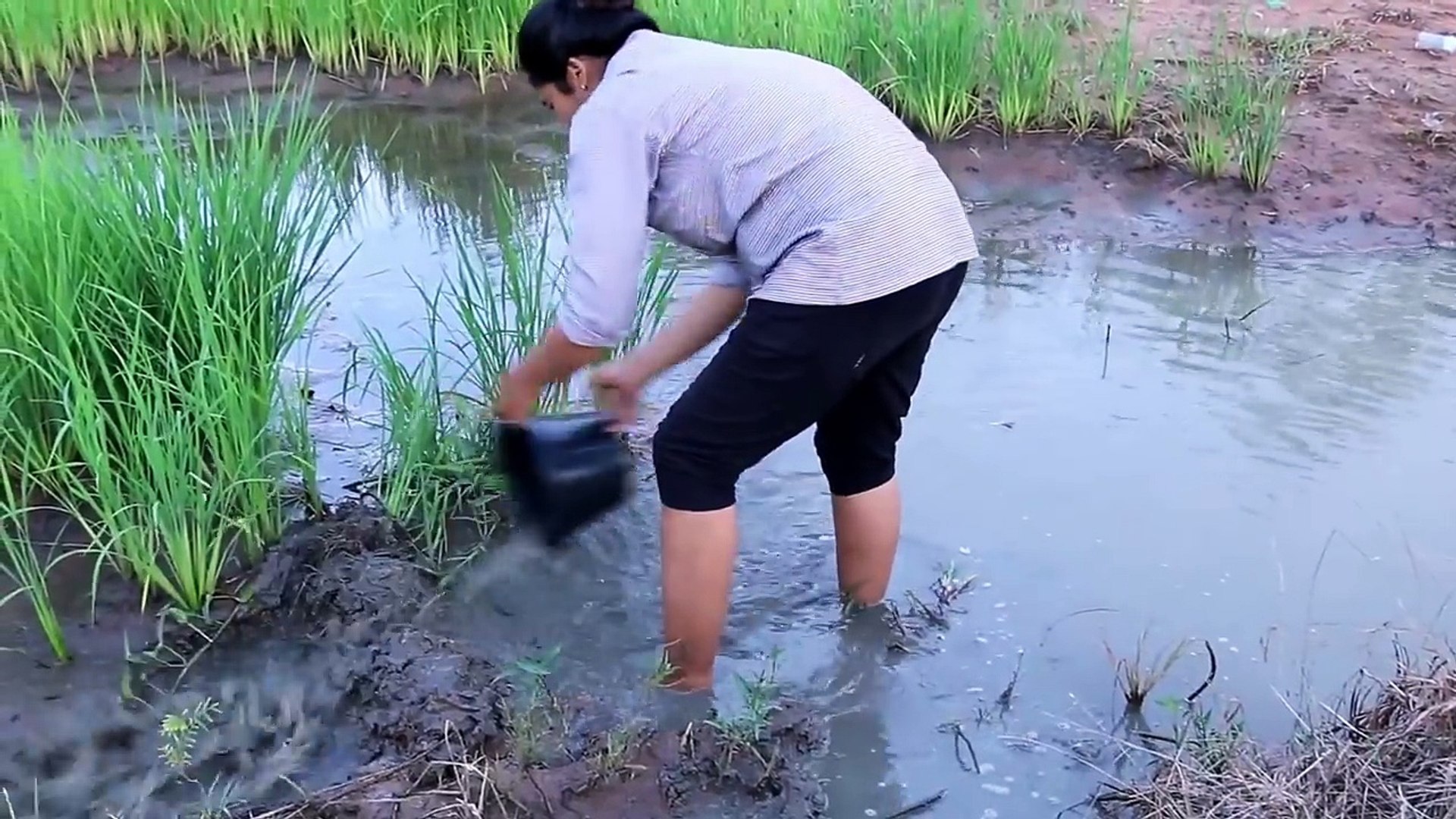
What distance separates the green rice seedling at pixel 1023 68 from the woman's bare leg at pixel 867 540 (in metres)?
3.06

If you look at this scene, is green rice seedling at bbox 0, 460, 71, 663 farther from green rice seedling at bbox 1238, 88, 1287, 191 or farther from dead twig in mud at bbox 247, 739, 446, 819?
green rice seedling at bbox 1238, 88, 1287, 191

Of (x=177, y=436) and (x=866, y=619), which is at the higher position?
(x=177, y=436)

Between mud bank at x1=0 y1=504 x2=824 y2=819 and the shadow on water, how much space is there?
0.18 metres

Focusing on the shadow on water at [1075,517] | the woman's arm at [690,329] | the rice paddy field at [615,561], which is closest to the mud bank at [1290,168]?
the shadow on water at [1075,517]

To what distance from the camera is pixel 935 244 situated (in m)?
2.14

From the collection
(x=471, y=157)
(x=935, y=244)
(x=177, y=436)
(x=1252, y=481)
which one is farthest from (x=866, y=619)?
(x=471, y=157)

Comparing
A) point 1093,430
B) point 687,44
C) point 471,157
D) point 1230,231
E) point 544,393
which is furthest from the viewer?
point 471,157

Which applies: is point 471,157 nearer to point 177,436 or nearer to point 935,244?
point 177,436

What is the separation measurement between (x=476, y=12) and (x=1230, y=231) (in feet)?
11.7

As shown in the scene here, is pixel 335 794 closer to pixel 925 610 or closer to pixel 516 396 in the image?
pixel 516 396

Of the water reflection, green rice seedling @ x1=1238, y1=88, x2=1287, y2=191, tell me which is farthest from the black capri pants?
green rice seedling @ x1=1238, y1=88, x2=1287, y2=191

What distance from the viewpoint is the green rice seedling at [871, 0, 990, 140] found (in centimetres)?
523

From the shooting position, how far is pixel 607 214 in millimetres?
2039

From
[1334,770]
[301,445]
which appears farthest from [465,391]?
[1334,770]
